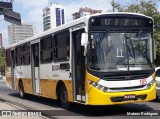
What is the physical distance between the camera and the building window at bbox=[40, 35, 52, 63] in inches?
575

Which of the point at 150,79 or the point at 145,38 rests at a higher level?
the point at 145,38

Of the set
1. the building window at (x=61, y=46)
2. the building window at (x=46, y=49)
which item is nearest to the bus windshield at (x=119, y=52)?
the building window at (x=61, y=46)

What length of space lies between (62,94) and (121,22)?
364 cm

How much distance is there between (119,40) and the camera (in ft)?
37.7

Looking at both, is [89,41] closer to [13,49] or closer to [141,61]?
[141,61]

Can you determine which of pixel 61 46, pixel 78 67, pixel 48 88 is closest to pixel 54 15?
pixel 48 88

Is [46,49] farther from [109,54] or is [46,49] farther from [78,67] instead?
[109,54]

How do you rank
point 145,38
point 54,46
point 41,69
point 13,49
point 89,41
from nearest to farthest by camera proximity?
point 89,41
point 145,38
point 54,46
point 41,69
point 13,49

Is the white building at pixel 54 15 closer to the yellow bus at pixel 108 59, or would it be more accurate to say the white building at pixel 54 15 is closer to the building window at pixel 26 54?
the building window at pixel 26 54

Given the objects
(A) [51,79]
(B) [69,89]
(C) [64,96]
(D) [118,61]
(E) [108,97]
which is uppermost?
(D) [118,61]

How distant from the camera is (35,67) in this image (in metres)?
16.8

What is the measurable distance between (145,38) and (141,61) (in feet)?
2.71

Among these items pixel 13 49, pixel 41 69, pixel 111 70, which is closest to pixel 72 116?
pixel 111 70

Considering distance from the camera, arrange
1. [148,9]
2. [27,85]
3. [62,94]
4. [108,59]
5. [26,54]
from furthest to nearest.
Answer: [148,9], [27,85], [26,54], [62,94], [108,59]
